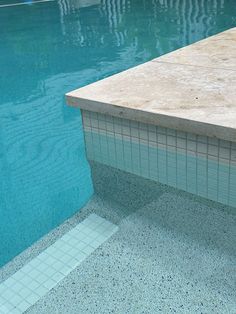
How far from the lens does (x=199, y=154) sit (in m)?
1.96

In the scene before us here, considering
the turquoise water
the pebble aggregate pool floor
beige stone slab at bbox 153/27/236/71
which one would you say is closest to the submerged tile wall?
the pebble aggregate pool floor

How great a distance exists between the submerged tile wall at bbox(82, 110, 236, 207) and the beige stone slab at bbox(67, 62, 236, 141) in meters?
0.10

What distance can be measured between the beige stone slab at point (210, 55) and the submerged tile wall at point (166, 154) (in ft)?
2.47

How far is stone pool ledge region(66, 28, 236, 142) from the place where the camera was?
1.85 meters

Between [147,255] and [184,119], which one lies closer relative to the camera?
[184,119]

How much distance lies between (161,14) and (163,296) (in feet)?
29.8

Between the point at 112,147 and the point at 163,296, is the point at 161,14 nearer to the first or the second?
the point at 112,147

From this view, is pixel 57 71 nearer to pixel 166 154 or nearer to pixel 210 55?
pixel 210 55

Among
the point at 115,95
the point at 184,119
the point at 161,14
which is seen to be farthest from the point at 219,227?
the point at 161,14

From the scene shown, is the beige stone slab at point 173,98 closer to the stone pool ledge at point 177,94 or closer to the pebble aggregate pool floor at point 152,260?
the stone pool ledge at point 177,94

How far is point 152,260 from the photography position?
210cm

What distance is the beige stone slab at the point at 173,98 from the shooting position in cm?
184

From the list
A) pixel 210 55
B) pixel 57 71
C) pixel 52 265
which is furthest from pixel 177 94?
pixel 57 71

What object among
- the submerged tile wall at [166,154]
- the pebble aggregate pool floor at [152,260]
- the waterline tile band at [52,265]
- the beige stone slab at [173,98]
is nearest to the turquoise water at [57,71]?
the waterline tile band at [52,265]
